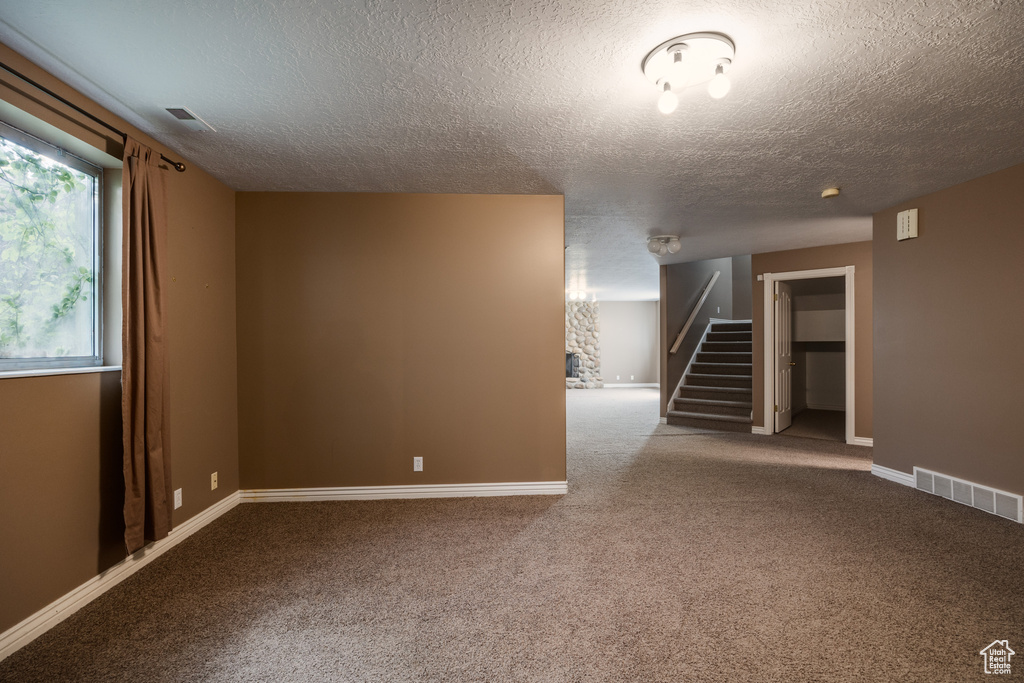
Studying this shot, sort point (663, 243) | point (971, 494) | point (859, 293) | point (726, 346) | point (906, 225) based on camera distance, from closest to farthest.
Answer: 1. point (971, 494)
2. point (906, 225)
3. point (663, 243)
4. point (859, 293)
5. point (726, 346)

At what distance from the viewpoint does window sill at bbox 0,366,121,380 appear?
73.7 inches

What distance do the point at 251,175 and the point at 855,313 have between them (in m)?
5.88

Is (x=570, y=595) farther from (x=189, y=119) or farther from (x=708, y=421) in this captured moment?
(x=708, y=421)

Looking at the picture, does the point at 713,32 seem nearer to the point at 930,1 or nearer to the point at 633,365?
the point at 930,1

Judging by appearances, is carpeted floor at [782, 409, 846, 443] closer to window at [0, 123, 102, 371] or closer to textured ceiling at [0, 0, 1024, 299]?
textured ceiling at [0, 0, 1024, 299]

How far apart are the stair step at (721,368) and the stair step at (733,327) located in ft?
3.38

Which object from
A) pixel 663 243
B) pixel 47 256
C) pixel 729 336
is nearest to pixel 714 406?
pixel 729 336

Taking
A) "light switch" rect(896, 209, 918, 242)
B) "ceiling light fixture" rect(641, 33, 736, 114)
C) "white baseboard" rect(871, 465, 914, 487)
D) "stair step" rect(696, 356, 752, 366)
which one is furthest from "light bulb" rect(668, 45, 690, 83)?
"stair step" rect(696, 356, 752, 366)

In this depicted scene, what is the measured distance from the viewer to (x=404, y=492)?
3598mm

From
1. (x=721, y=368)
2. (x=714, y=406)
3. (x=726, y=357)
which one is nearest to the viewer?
(x=714, y=406)

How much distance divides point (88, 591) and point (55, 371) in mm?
1025

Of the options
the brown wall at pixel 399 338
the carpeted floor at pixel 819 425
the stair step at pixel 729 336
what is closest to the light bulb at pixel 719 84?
the brown wall at pixel 399 338

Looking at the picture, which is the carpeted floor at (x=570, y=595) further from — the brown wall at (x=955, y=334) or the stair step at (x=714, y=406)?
the stair step at (x=714, y=406)

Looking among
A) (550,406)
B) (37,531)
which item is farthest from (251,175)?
(550,406)
